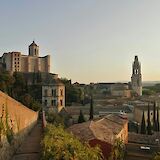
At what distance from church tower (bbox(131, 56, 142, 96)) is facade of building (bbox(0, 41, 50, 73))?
25.1 metres

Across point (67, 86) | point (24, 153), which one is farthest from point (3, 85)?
point (24, 153)

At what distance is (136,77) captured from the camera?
95438mm

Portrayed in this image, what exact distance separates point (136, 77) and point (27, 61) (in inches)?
1311

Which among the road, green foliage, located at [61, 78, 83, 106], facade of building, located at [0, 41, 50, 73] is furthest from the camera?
facade of building, located at [0, 41, 50, 73]

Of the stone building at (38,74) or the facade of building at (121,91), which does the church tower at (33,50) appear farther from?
the facade of building at (121,91)

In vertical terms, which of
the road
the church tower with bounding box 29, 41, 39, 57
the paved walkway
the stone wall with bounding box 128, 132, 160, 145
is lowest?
the stone wall with bounding box 128, 132, 160, 145

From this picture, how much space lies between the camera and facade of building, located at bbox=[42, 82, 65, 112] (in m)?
52.1

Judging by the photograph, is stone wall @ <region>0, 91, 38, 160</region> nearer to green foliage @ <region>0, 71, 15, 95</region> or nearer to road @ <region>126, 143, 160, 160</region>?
road @ <region>126, 143, 160, 160</region>

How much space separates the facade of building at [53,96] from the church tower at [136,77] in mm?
43150

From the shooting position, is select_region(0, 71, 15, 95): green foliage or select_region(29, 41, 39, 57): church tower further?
select_region(29, 41, 39, 57): church tower

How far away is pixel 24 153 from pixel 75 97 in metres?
48.1

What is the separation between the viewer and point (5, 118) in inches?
560

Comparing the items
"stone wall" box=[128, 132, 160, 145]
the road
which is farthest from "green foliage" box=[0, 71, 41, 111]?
the road

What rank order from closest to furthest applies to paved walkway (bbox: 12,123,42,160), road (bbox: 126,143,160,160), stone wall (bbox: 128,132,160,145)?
paved walkway (bbox: 12,123,42,160), road (bbox: 126,143,160,160), stone wall (bbox: 128,132,160,145)
